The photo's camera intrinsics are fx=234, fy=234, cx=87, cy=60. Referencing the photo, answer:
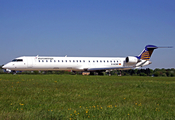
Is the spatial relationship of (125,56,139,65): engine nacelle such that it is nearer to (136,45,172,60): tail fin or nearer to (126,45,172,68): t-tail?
(126,45,172,68): t-tail

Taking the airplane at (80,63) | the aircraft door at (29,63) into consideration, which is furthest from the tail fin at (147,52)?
the aircraft door at (29,63)

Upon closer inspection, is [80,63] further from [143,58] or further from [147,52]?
[147,52]

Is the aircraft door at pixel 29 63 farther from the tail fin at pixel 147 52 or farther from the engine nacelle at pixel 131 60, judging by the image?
the tail fin at pixel 147 52

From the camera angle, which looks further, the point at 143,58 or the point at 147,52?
the point at 147,52

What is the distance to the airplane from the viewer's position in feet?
131

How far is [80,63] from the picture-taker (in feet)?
141

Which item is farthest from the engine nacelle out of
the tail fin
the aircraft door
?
the aircraft door

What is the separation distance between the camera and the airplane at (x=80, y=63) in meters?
39.8

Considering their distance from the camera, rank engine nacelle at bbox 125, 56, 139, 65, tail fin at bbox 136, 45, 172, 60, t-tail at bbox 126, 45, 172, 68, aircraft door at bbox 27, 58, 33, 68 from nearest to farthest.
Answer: aircraft door at bbox 27, 58, 33, 68 → engine nacelle at bbox 125, 56, 139, 65 → t-tail at bbox 126, 45, 172, 68 → tail fin at bbox 136, 45, 172, 60

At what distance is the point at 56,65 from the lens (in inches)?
1620

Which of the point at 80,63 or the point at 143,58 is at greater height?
the point at 143,58

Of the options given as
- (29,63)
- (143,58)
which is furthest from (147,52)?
(29,63)

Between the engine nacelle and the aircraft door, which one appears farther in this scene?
the engine nacelle

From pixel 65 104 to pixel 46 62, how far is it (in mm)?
31414
